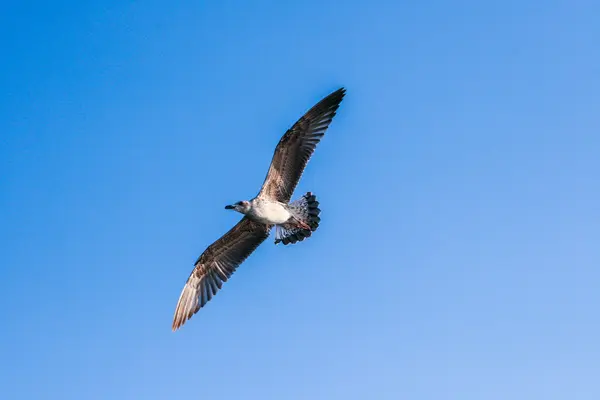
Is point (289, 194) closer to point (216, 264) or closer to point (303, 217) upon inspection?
point (303, 217)

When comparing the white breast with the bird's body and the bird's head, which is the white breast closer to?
the bird's body

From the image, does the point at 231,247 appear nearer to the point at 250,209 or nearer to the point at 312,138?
the point at 250,209

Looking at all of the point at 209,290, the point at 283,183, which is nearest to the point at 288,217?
the point at 283,183

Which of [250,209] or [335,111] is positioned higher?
[335,111]

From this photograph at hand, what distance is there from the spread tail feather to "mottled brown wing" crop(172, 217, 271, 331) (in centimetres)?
80

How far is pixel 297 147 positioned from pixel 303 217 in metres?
1.52

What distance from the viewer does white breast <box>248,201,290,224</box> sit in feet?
55.6

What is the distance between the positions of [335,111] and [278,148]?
1.48m

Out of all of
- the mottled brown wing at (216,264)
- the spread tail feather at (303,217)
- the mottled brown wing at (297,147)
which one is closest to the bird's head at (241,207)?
the mottled brown wing at (297,147)

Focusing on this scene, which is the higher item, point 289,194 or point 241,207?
point 289,194

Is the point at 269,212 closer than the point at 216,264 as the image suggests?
Yes

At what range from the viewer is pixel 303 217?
1716 cm

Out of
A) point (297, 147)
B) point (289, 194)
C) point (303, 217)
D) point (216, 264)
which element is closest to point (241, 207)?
point (289, 194)

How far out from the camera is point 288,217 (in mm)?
17094
